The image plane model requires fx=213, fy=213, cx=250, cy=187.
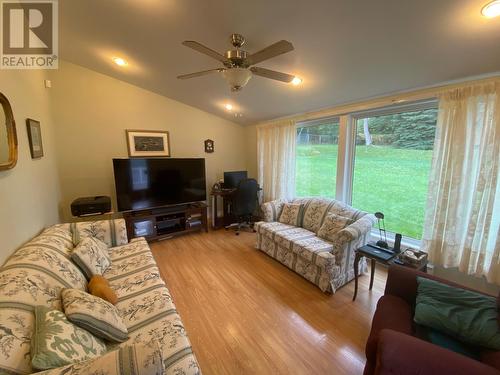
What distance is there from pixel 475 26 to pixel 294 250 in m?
2.32

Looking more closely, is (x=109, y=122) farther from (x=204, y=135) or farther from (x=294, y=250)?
(x=294, y=250)

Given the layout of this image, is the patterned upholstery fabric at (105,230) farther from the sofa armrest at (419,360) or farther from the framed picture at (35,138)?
the sofa armrest at (419,360)

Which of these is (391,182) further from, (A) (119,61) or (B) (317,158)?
(A) (119,61)

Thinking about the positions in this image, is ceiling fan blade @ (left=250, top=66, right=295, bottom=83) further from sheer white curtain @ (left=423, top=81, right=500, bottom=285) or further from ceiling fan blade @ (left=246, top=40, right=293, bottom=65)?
sheer white curtain @ (left=423, top=81, right=500, bottom=285)

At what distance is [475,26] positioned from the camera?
4.51 feet

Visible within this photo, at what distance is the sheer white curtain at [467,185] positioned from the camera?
5.97ft

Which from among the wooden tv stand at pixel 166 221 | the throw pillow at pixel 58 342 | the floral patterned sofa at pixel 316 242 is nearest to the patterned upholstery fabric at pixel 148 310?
the throw pillow at pixel 58 342

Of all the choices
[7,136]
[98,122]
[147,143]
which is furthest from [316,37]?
[98,122]

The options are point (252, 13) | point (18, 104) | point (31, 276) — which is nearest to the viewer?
point (31, 276)

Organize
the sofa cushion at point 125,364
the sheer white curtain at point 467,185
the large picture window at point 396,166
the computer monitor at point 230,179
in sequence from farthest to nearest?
the computer monitor at point 230,179, the large picture window at point 396,166, the sheer white curtain at point 467,185, the sofa cushion at point 125,364

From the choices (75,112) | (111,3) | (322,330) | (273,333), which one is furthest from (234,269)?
(75,112)

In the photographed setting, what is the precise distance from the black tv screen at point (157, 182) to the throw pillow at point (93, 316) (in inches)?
89.0

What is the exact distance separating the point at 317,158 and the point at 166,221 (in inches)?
110

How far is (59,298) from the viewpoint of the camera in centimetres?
123
